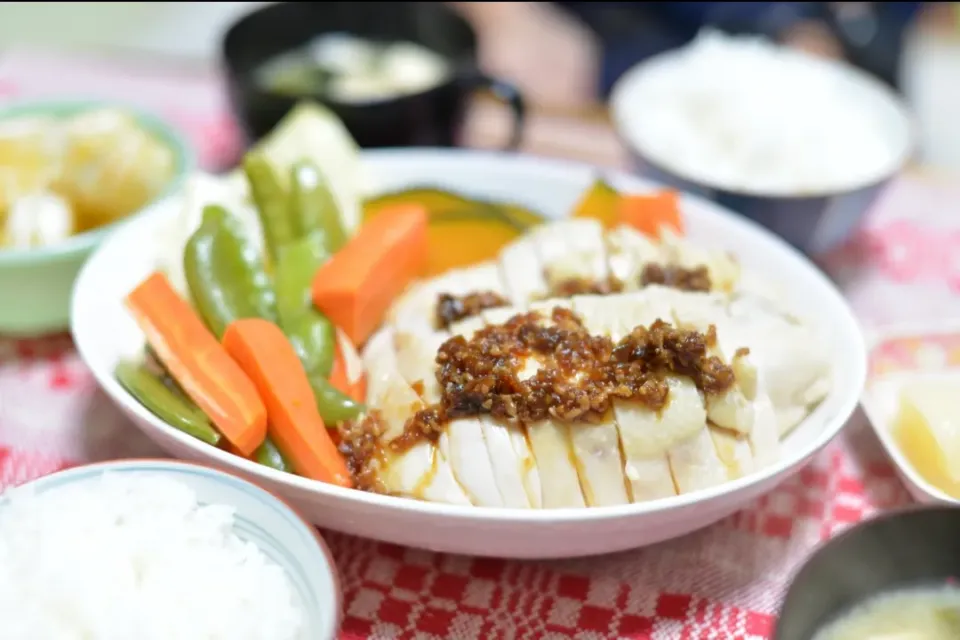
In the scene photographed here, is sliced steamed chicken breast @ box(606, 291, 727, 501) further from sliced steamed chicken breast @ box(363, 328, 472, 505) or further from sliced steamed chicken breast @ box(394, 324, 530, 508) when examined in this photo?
sliced steamed chicken breast @ box(363, 328, 472, 505)

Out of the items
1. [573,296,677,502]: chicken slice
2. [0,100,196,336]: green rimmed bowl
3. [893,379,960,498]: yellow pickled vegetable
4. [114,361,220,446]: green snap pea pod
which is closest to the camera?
[573,296,677,502]: chicken slice

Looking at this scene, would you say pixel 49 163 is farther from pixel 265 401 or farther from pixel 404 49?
pixel 404 49

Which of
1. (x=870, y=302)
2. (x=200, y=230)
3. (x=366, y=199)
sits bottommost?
(x=870, y=302)

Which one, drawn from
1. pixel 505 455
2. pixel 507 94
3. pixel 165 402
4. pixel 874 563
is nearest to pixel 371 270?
pixel 165 402

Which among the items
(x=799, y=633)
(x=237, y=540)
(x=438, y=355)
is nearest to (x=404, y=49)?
(x=438, y=355)

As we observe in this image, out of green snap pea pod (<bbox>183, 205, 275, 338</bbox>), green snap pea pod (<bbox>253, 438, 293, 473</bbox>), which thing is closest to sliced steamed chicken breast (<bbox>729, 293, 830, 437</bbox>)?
green snap pea pod (<bbox>253, 438, 293, 473</bbox>)

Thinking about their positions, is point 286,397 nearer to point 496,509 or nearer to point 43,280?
point 496,509

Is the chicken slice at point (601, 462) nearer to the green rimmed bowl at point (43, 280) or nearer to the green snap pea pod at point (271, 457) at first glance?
the green snap pea pod at point (271, 457)
